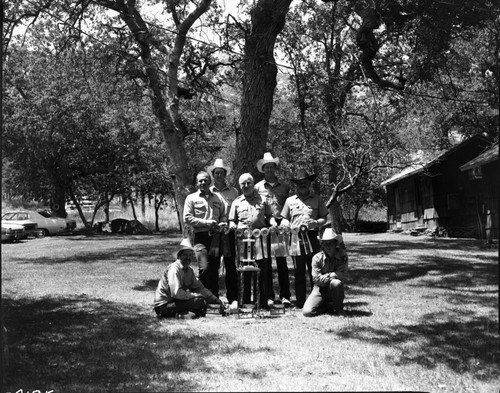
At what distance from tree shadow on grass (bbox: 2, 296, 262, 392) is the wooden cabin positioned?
9.51 metres

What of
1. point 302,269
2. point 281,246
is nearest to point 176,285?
point 281,246

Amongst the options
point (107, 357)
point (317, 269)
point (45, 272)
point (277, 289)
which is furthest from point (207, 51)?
point (107, 357)

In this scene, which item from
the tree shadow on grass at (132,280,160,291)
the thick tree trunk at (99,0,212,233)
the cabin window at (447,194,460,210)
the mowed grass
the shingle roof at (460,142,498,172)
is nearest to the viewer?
the mowed grass

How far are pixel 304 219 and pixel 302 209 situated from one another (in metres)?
0.13

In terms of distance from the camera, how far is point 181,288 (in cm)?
604

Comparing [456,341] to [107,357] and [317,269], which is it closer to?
[317,269]

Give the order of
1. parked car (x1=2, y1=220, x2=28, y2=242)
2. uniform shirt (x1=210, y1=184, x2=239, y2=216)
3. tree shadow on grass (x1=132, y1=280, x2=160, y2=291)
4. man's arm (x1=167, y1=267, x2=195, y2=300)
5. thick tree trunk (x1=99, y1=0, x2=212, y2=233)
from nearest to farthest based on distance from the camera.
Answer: man's arm (x1=167, y1=267, x2=195, y2=300)
uniform shirt (x1=210, y1=184, x2=239, y2=216)
tree shadow on grass (x1=132, y1=280, x2=160, y2=291)
parked car (x1=2, y1=220, x2=28, y2=242)
thick tree trunk (x1=99, y1=0, x2=212, y2=233)

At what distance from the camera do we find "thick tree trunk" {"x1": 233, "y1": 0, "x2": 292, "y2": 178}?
8086 mm

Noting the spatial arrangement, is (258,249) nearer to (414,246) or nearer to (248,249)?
(248,249)

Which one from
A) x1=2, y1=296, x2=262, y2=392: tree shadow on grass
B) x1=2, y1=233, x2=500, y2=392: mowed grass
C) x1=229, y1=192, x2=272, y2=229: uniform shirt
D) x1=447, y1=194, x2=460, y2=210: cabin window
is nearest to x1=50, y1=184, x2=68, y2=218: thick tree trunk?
x1=447, y1=194, x2=460, y2=210: cabin window

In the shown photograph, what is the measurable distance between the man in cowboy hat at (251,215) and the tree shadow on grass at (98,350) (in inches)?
43.6

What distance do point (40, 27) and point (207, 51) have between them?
3977mm

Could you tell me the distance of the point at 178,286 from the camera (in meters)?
5.98

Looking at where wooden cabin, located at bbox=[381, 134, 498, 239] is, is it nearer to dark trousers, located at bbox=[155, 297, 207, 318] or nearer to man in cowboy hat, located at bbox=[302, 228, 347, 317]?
man in cowboy hat, located at bbox=[302, 228, 347, 317]
